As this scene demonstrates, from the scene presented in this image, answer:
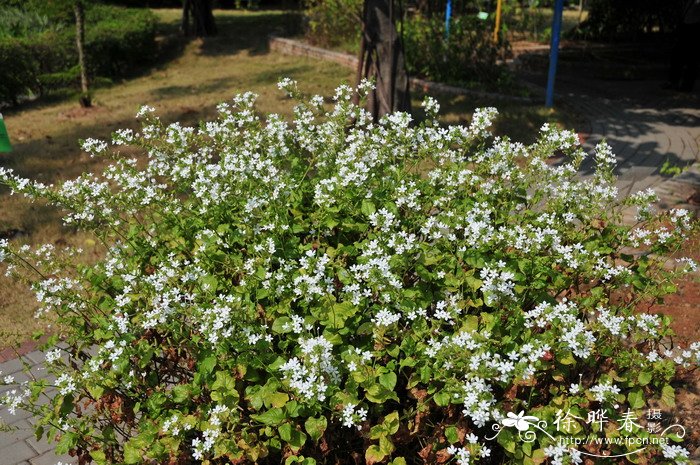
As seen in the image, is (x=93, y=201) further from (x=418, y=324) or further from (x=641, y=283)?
(x=641, y=283)

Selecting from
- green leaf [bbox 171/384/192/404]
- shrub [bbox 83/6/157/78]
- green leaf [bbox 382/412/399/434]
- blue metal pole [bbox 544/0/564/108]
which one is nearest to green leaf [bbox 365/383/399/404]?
green leaf [bbox 382/412/399/434]

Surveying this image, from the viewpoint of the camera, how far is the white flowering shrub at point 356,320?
2.31 meters

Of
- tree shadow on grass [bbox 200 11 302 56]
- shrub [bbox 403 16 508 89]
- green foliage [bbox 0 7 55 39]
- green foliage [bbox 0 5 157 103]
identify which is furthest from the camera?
tree shadow on grass [bbox 200 11 302 56]

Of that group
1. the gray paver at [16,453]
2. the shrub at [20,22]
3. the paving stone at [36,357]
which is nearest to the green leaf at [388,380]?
the gray paver at [16,453]

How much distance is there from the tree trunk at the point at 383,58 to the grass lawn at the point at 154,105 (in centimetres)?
158

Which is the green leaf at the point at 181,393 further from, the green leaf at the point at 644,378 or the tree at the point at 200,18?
the tree at the point at 200,18

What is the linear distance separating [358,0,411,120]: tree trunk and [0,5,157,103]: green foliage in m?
6.06

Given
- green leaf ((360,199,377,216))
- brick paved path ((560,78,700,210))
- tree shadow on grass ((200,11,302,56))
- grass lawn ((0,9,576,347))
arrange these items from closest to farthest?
1. green leaf ((360,199,377,216))
2. grass lawn ((0,9,576,347))
3. brick paved path ((560,78,700,210))
4. tree shadow on grass ((200,11,302,56))

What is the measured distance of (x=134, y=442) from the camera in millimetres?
2424

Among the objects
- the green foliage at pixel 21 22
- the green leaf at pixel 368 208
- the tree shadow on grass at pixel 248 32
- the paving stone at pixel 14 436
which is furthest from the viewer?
the tree shadow on grass at pixel 248 32

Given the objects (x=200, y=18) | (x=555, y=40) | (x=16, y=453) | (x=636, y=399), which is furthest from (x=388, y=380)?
(x=200, y=18)

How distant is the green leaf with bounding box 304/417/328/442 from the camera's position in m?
2.25

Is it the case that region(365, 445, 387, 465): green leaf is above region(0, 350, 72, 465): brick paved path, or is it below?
above

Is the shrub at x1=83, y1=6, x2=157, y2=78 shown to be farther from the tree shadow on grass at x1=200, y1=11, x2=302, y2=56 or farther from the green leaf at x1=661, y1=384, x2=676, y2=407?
the green leaf at x1=661, y1=384, x2=676, y2=407
